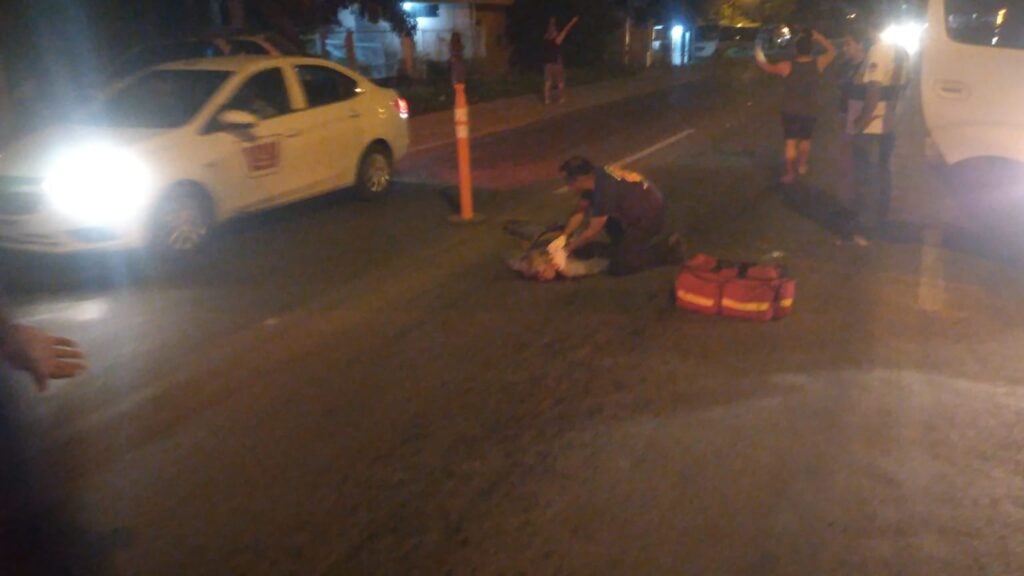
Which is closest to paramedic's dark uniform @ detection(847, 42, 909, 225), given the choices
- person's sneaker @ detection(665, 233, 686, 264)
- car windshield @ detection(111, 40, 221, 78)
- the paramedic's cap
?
person's sneaker @ detection(665, 233, 686, 264)

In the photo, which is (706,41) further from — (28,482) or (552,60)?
(28,482)

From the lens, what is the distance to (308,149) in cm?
993

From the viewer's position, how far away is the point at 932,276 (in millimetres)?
8031

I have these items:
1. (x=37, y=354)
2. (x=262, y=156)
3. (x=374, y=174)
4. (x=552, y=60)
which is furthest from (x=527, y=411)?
(x=552, y=60)

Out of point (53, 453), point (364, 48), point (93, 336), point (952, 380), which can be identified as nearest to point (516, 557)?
point (53, 453)

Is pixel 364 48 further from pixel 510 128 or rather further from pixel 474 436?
pixel 474 436

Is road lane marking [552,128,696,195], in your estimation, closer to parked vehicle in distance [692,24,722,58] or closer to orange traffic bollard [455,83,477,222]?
orange traffic bollard [455,83,477,222]

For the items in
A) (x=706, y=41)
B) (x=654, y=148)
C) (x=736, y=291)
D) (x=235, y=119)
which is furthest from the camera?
(x=706, y=41)

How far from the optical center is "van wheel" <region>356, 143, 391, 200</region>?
11055 millimetres

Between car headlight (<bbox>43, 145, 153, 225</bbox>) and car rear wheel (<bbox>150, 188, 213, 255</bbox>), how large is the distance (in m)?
0.27

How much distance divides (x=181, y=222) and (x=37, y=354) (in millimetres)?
5967

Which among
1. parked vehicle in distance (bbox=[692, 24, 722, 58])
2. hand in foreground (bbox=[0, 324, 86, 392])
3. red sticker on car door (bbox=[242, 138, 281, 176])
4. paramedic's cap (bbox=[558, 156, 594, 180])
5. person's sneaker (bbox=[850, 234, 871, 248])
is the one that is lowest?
parked vehicle in distance (bbox=[692, 24, 722, 58])

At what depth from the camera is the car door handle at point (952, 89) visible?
316 inches

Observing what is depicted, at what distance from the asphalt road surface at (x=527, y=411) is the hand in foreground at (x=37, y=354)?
1320mm
